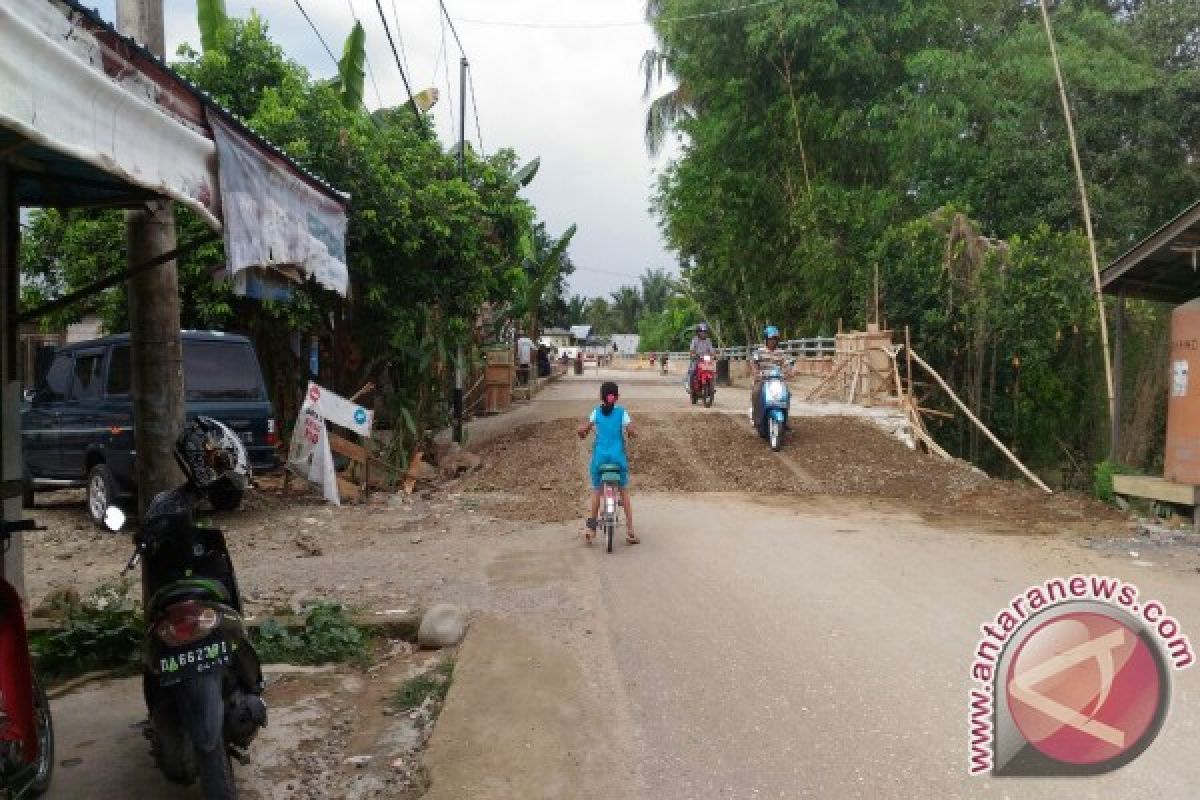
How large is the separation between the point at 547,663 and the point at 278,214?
2.81 m

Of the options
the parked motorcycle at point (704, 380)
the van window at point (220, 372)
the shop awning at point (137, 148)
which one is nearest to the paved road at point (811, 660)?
the shop awning at point (137, 148)

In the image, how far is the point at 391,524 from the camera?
32.9 ft

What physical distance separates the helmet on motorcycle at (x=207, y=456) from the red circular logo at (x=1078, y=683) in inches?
126

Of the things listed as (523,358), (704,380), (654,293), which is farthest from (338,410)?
(654,293)

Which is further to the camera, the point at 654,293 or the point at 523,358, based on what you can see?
the point at 654,293

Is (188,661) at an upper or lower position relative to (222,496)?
lower

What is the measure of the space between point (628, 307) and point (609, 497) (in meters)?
82.9

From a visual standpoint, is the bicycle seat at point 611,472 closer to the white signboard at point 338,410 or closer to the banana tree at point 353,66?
the white signboard at point 338,410

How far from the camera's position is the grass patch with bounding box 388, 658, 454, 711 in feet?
17.0

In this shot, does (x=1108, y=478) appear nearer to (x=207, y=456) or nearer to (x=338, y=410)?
(x=338, y=410)

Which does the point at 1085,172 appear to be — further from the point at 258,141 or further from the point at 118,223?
the point at 258,141

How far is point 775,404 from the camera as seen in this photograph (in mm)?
13586

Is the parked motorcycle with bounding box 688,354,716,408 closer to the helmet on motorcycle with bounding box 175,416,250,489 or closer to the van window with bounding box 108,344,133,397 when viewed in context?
the van window with bounding box 108,344,133,397

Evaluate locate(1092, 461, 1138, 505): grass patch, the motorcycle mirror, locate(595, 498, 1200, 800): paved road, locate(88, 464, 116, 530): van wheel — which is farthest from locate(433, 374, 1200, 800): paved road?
locate(88, 464, 116, 530): van wheel
